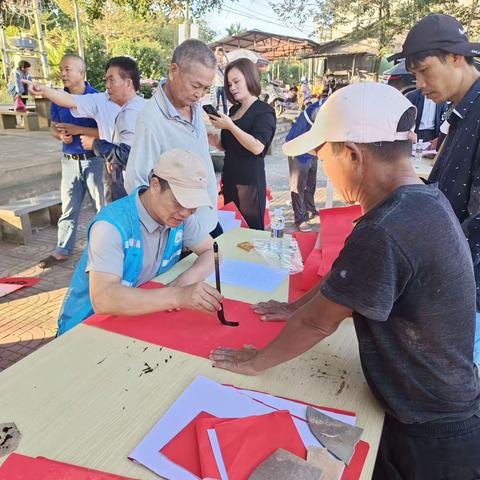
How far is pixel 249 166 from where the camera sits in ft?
9.56

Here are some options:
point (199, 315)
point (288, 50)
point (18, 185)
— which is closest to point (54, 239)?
point (18, 185)

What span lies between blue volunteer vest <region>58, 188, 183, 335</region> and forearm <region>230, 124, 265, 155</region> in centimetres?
125

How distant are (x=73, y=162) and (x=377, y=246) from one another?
3288 mm

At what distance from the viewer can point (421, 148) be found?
4.11m

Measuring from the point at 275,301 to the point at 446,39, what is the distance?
125cm

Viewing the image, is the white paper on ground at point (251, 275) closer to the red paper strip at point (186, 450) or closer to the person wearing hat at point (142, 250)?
the person wearing hat at point (142, 250)

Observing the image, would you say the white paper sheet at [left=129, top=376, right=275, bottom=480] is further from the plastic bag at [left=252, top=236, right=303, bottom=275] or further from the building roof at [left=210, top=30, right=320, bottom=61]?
the building roof at [left=210, top=30, right=320, bottom=61]

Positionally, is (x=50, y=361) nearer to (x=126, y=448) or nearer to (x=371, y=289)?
(x=126, y=448)

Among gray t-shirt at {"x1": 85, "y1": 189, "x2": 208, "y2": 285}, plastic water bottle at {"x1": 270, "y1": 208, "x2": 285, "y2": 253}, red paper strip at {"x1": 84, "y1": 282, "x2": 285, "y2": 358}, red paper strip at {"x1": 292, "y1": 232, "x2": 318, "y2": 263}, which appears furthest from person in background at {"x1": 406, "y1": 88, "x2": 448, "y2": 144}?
red paper strip at {"x1": 84, "y1": 282, "x2": 285, "y2": 358}

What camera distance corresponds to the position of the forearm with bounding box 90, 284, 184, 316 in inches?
53.4

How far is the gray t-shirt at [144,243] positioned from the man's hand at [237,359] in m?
0.47

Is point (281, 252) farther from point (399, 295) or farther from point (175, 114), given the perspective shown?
point (399, 295)

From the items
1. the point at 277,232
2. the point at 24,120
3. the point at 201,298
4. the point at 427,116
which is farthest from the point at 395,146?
the point at 24,120

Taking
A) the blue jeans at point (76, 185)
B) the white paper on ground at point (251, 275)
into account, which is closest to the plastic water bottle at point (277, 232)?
the white paper on ground at point (251, 275)
